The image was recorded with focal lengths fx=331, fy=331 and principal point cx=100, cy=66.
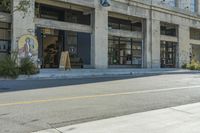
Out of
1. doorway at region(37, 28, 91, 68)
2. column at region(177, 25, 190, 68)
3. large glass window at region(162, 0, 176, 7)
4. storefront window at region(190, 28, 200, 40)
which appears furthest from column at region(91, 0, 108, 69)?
storefront window at region(190, 28, 200, 40)

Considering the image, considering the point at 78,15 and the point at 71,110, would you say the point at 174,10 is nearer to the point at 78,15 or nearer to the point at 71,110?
the point at 78,15

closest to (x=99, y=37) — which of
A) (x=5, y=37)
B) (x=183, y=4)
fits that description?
(x=5, y=37)

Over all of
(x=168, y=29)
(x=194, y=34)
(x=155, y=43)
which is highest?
(x=168, y=29)

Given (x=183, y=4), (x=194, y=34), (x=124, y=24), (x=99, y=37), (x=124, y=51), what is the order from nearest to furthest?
(x=99, y=37) < (x=124, y=51) < (x=124, y=24) < (x=183, y=4) < (x=194, y=34)

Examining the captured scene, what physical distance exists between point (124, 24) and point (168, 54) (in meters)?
7.59

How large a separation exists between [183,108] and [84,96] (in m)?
A: 3.64

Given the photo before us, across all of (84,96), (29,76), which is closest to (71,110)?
(84,96)

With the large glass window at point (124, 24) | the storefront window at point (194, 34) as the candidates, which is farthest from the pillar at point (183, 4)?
the large glass window at point (124, 24)

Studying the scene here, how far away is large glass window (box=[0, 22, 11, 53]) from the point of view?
26578 millimetres

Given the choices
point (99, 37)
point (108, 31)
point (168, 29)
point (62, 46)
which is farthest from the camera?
point (168, 29)

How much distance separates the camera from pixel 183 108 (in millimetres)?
9984

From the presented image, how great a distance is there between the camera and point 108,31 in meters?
31.7

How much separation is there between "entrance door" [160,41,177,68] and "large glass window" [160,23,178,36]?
170 centimetres

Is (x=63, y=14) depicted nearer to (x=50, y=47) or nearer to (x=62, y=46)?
(x=62, y=46)
